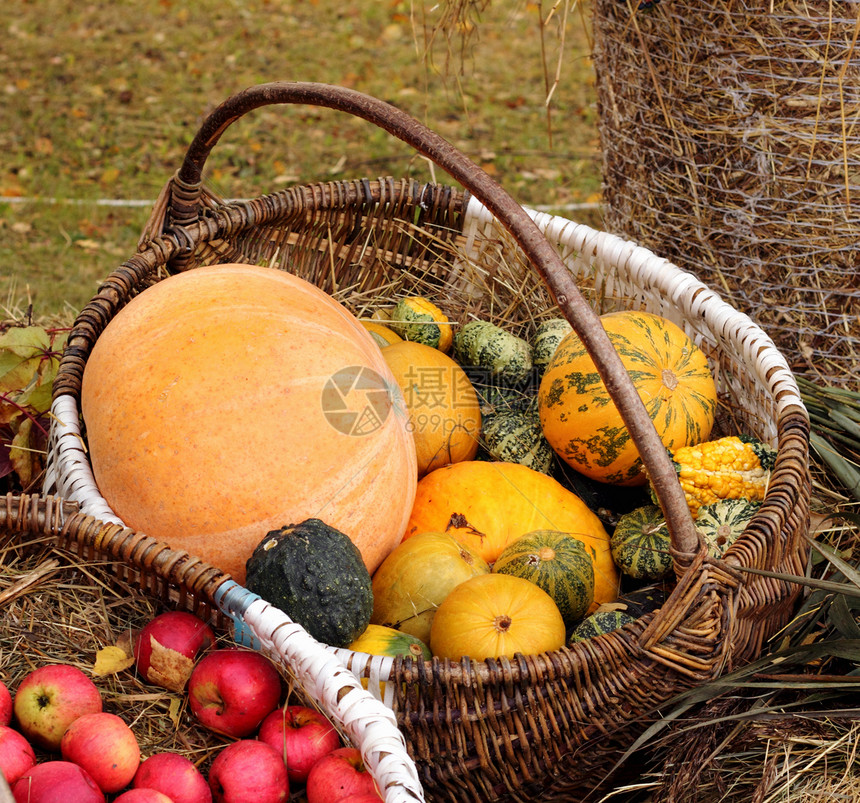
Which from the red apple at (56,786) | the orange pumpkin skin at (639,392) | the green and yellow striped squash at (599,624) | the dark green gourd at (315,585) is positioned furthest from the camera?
the orange pumpkin skin at (639,392)

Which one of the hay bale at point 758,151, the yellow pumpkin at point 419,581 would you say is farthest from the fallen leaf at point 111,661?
the hay bale at point 758,151

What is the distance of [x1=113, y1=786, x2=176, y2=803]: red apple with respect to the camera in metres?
1.29

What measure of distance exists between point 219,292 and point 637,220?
1830mm

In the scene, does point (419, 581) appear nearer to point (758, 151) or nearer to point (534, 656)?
point (534, 656)

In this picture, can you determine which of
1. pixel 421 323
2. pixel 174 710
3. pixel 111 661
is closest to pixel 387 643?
pixel 174 710

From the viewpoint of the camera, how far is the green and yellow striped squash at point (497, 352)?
2.40m

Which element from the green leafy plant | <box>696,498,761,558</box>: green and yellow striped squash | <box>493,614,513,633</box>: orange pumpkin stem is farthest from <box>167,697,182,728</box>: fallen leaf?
<box>696,498,761,558</box>: green and yellow striped squash

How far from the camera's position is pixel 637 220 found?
320 centimetres

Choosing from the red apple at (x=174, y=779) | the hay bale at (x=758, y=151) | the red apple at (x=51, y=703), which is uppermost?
the hay bale at (x=758, y=151)

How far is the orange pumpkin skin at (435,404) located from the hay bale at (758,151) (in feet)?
3.74

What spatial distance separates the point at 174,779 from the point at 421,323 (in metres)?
1.49

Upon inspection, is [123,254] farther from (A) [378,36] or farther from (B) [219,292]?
(A) [378,36]

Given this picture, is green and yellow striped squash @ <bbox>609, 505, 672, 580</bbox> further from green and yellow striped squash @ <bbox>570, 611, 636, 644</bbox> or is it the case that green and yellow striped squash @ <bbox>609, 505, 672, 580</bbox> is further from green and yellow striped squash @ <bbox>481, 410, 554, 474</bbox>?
green and yellow striped squash @ <bbox>481, 410, 554, 474</bbox>

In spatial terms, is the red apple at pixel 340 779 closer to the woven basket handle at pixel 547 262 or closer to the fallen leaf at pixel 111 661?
the fallen leaf at pixel 111 661
